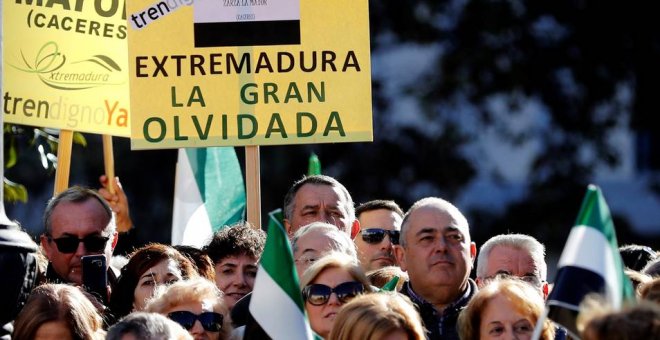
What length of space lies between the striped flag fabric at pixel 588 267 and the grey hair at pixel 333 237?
1812 mm

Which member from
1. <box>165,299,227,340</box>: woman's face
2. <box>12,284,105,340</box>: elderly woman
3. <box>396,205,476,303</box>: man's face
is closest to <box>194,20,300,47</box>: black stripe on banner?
<box>396,205,476,303</box>: man's face

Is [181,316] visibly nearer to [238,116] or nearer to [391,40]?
[238,116]

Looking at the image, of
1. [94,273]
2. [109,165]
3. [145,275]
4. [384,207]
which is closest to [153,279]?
[145,275]

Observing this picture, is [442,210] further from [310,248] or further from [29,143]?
[29,143]

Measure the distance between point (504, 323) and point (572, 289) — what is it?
104 cm

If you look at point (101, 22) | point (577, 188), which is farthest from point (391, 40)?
point (101, 22)

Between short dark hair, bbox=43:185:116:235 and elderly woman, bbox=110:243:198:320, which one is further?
short dark hair, bbox=43:185:116:235

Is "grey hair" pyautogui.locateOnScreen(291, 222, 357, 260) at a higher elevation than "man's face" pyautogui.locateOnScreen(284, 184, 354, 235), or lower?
lower

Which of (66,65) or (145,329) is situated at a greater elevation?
(66,65)

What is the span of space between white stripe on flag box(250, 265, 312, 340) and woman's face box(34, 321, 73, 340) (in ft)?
3.07

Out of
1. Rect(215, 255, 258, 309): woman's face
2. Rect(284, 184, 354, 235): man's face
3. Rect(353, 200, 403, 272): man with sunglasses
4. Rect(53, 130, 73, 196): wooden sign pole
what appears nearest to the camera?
Rect(215, 255, 258, 309): woman's face

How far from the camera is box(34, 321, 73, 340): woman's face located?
6621mm

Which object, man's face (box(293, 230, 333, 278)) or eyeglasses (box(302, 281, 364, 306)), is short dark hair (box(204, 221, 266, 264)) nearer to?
man's face (box(293, 230, 333, 278))

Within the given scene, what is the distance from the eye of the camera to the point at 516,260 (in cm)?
798
